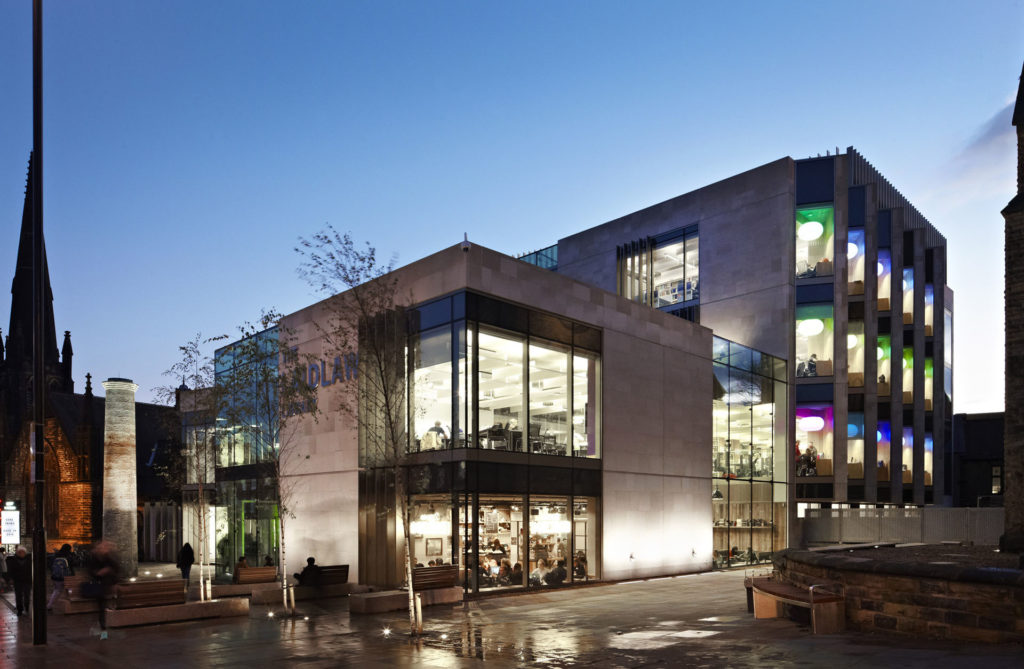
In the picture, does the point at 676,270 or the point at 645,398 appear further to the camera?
the point at 676,270

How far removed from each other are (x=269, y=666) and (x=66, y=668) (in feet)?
10.5

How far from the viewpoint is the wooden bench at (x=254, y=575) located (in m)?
23.2

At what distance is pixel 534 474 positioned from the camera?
80.8 ft

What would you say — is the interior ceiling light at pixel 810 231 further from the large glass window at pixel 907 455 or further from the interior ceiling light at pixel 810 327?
the large glass window at pixel 907 455

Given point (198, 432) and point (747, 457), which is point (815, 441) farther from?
point (198, 432)

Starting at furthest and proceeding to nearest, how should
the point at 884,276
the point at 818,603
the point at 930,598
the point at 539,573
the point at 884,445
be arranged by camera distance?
the point at 884,276, the point at 884,445, the point at 539,573, the point at 818,603, the point at 930,598

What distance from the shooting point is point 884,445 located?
46.4 metres

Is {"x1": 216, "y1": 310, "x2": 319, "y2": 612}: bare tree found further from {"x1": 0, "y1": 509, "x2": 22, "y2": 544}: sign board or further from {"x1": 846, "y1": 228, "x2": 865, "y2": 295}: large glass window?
{"x1": 846, "y1": 228, "x2": 865, "y2": 295}: large glass window

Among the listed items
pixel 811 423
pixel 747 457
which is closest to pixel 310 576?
pixel 747 457

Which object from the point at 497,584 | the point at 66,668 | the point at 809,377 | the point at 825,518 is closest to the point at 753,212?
the point at 809,377

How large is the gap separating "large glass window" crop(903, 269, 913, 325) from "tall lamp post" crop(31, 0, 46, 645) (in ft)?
152

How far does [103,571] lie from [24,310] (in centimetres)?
7544

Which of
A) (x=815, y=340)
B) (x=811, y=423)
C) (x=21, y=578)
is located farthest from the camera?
(x=811, y=423)

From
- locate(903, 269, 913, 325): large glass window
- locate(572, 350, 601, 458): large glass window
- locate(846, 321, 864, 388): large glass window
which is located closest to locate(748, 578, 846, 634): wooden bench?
locate(572, 350, 601, 458): large glass window
